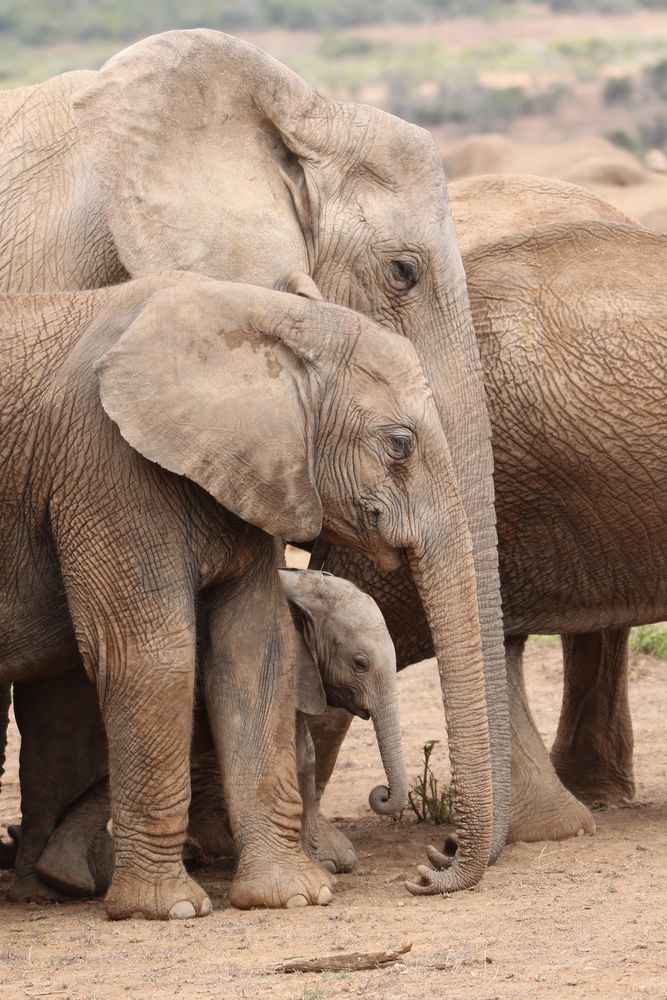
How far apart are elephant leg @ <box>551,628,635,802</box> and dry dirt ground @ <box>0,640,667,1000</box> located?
0.58 m

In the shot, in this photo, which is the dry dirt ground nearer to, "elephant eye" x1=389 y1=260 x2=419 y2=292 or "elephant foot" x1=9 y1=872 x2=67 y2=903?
"elephant foot" x1=9 y1=872 x2=67 y2=903

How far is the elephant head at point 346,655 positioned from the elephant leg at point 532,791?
2.56 feet

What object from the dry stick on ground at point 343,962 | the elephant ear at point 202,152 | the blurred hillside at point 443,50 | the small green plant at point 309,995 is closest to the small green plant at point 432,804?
the elephant ear at point 202,152

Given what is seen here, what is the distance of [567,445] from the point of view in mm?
6895

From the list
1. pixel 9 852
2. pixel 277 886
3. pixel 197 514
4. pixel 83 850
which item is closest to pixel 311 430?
pixel 197 514

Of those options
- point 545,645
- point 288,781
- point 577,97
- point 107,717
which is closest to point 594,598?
point 288,781

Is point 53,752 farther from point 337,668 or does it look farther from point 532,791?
point 532,791

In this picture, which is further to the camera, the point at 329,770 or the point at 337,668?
the point at 329,770

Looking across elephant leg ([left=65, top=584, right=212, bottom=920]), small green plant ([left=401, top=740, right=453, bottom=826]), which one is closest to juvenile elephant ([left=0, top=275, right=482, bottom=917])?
elephant leg ([left=65, top=584, right=212, bottom=920])

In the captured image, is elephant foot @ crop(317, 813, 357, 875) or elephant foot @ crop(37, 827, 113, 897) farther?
elephant foot @ crop(317, 813, 357, 875)

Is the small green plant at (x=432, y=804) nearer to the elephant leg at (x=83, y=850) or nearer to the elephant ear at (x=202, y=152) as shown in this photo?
the elephant leg at (x=83, y=850)

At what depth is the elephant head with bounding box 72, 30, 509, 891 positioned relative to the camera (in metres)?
6.54

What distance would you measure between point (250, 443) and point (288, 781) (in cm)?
102

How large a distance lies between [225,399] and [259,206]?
111 centimetres
